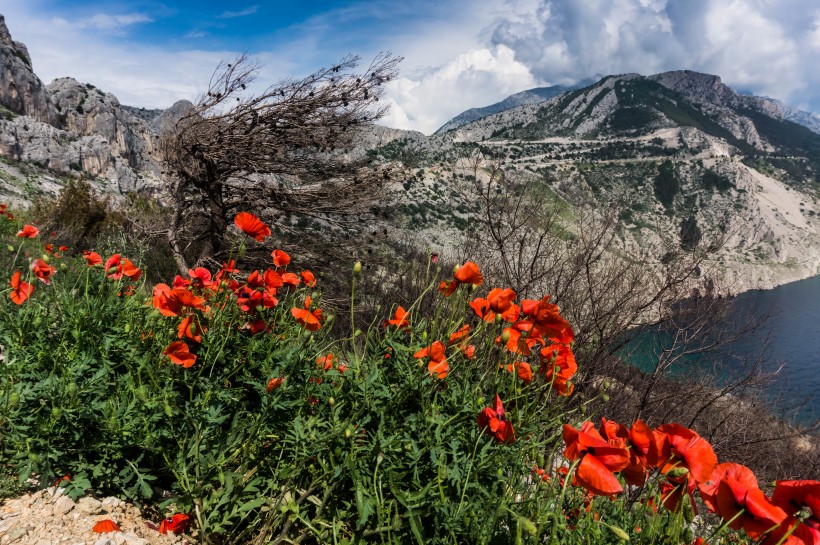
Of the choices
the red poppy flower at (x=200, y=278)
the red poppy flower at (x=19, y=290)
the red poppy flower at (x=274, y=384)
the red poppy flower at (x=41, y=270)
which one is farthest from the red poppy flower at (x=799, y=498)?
the red poppy flower at (x=41, y=270)

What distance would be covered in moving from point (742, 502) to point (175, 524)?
5.80 feet

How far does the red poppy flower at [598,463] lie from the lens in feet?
3.41

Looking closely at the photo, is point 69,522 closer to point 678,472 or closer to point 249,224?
point 249,224

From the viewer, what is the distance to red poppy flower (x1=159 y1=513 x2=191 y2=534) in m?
1.57

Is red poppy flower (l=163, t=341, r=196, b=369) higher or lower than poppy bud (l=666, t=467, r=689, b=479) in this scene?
higher

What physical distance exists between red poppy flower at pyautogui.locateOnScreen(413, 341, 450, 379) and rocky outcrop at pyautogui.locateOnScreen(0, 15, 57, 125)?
172 ft

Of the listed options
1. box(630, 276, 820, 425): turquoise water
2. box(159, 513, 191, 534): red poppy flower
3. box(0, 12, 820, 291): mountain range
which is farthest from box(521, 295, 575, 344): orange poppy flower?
box(630, 276, 820, 425): turquoise water

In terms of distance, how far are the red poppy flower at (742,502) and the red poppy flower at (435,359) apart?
87 cm

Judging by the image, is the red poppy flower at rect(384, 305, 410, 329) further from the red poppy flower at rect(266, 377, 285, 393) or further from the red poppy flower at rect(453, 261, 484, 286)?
the red poppy flower at rect(266, 377, 285, 393)

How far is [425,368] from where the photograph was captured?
1752 mm

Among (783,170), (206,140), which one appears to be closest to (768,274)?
(783,170)

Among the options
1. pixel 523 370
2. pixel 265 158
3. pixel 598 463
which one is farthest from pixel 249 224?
pixel 265 158

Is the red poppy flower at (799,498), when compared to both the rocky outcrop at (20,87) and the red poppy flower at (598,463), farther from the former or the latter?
the rocky outcrop at (20,87)

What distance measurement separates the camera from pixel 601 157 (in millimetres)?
95062
